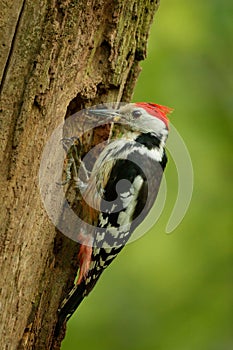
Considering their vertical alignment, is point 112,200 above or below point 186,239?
above

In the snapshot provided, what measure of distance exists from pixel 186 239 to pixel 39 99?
321 cm

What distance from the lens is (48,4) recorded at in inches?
168

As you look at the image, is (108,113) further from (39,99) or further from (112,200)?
(39,99)

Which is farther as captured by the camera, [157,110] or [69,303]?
[157,110]

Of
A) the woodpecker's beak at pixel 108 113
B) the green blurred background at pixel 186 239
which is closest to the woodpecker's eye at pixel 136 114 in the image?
the woodpecker's beak at pixel 108 113

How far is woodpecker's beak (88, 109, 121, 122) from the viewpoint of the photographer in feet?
15.8

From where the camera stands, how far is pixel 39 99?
14.1 ft

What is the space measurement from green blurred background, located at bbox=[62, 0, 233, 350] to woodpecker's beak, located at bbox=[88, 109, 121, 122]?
1.59 meters

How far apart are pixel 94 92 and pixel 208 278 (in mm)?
3294

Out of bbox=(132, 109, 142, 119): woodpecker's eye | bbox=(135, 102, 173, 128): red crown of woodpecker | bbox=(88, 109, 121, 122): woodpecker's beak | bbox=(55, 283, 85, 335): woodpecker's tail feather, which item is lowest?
bbox=(55, 283, 85, 335): woodpecker's tail feather

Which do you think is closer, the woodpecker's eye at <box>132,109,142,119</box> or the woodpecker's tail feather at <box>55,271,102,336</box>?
the woodpecker's tail feather at <box>55,271,102,336</box>

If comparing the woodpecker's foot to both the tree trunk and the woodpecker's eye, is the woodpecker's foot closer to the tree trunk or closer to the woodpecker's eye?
the tree trunk

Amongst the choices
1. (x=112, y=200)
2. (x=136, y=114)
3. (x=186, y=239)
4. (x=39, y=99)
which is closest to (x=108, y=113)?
(x=136, y=114)

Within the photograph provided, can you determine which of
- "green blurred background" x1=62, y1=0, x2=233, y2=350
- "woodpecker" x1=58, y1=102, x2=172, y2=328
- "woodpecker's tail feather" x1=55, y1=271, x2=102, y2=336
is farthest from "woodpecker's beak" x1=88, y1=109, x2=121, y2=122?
"green blurred background" x1=62, y1=0, x2=233, y2=350
